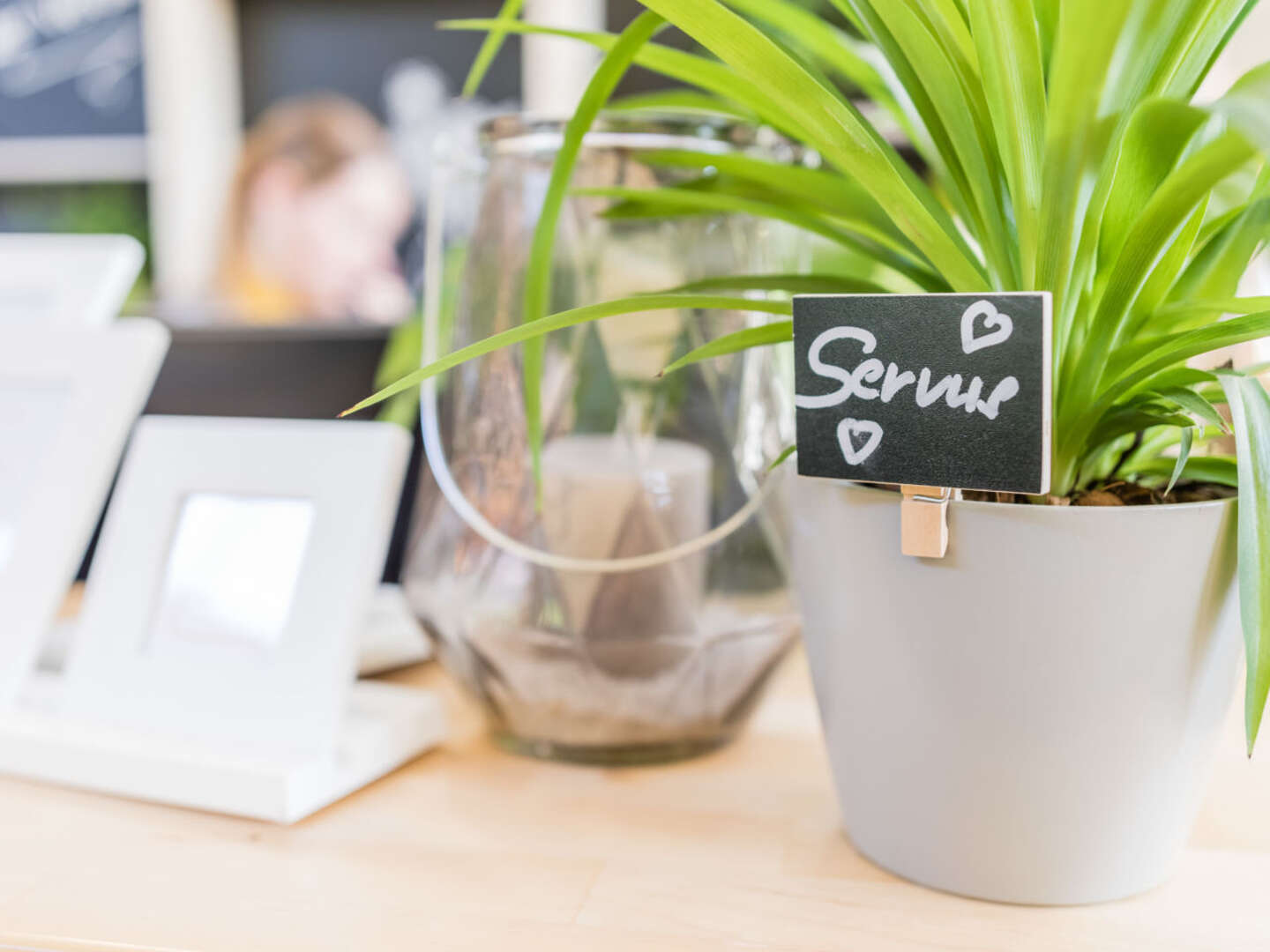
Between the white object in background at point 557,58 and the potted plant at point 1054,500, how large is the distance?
1656 mm

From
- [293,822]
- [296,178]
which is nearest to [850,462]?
[293,822]

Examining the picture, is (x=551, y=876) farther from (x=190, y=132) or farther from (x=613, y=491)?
(x=190, y=132)

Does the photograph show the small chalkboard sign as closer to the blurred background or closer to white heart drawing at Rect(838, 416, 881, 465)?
white heart drawing at Rect(838, 416, 881, 465)

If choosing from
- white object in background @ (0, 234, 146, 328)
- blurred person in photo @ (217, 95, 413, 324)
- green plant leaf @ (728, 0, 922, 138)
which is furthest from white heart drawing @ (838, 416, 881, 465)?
blurred person in photo @ (217, 95, 413, 324)

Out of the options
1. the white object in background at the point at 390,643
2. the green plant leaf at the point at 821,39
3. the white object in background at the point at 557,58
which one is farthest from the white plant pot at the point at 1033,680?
the white object in background at the point at 557,58

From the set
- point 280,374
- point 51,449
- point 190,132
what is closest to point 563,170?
point 51,449

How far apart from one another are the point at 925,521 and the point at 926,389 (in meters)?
0.06

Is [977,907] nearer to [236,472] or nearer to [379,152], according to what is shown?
[236,472]

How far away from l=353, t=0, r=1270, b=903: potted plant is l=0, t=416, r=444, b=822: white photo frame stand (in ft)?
0.80

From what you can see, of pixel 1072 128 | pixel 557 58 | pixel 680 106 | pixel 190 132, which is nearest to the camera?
pixel 1072 128

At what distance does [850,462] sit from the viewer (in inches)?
18.5

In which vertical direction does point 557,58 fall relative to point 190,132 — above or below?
above

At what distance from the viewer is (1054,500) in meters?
0.48

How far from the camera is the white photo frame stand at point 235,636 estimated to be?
61 cm
